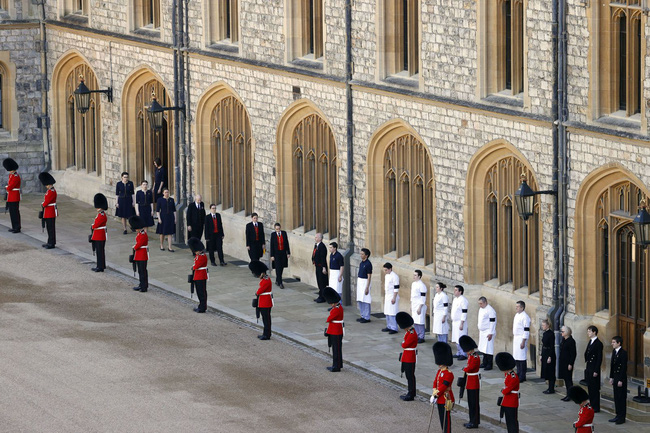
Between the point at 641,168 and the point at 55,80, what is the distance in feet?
78.0

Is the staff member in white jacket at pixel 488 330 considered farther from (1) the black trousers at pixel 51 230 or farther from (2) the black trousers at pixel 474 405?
(1) the black trousers at pixel 51 230

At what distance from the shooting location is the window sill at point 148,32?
43.1m

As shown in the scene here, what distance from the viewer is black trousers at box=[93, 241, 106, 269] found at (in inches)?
1501

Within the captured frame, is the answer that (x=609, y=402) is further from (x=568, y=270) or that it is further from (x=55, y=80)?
(x=55, y=80)

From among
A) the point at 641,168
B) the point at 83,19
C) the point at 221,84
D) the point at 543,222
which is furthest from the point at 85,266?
the point at 641,168

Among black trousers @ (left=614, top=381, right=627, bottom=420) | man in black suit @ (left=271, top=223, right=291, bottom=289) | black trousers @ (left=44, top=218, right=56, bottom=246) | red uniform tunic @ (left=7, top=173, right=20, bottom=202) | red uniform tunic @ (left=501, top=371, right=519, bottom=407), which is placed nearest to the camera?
red uniform tunic @ (left=501, top=371, right=519, bottom=407)

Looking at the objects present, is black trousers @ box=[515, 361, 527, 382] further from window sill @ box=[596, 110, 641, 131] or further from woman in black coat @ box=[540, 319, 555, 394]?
window sill @ box=[596, 110, 641, 131]

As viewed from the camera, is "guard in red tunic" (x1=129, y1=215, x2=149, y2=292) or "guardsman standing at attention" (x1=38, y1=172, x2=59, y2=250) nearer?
"guard in red tunic" (x1=129, y1=215, x2=149, y2=292)

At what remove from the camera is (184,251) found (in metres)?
41.3

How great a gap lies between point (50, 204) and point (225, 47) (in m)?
5.80

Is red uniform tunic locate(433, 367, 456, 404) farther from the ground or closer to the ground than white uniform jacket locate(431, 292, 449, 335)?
closer to the ground

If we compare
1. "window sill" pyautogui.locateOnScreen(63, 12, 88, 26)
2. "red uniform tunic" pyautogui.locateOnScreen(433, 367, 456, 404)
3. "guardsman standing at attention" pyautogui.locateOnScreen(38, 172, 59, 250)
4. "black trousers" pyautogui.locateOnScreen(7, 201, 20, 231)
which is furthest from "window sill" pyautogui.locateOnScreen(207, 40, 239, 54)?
"red uniform tunic" pyautogui.locateOnScreen(433, 367, 456, 404)

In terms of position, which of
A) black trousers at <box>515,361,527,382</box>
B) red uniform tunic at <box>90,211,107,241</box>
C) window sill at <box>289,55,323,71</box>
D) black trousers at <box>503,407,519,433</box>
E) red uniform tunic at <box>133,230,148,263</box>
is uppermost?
window sill at <box>289,55,323,71</box>

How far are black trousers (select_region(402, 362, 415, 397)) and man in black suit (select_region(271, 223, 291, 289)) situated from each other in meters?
8.94
